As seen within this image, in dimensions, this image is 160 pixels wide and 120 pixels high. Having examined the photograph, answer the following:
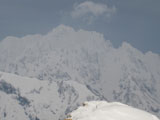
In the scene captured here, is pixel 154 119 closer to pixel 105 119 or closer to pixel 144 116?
pixel 144 116

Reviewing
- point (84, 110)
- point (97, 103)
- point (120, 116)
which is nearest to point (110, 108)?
point (120, 116)

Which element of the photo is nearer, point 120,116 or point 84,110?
point 120,116

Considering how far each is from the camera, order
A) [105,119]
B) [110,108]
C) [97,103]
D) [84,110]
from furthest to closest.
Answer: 1. [97,103]
2. [84,110]
3. [110,108]
4. [105,119]

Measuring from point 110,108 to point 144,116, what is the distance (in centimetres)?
162

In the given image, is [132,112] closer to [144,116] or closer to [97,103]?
[144,116]

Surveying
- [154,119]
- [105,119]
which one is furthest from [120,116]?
[154,119]

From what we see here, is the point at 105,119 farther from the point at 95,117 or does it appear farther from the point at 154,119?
the point at 154,119

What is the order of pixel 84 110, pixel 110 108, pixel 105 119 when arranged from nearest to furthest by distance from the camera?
pixel 105 119
pixel 110 108
pixel 84 110

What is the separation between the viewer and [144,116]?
57.6 feet

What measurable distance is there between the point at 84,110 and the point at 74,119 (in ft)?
3.32

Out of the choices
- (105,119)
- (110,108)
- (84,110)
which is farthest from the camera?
(84,110)

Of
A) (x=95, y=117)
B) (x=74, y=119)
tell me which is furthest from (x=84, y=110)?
(x=95, y=117)

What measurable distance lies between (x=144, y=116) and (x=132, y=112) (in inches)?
24.8

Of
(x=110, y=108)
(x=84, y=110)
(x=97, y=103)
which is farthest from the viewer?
(x=97, y=103)
